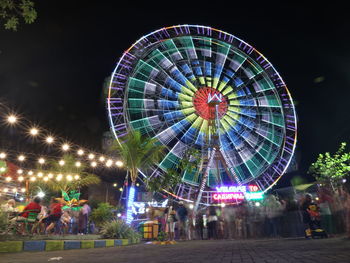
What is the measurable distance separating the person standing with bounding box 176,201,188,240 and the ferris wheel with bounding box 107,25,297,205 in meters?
5.26

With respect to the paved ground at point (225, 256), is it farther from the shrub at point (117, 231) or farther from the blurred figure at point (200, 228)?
the blurred figure at point (200, 228)

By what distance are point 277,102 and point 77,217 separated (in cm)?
1823

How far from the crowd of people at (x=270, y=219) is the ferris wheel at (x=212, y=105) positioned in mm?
5783

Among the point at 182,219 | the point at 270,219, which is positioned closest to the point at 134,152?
the point at 182,219

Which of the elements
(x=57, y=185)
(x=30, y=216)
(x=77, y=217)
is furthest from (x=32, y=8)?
(x=57, y=185)

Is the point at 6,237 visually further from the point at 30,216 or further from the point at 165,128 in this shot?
the point at 165,128

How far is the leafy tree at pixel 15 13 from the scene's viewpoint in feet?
17.3

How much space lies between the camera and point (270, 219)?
12445mm

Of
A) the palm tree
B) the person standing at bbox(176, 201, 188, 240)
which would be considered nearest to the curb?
the palm tree

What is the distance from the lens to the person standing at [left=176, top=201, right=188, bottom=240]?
15.1 metres

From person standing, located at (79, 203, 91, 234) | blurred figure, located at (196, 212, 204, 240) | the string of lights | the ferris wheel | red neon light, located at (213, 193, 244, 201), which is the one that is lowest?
blurred figure, located at (196, 212, 204, 240)

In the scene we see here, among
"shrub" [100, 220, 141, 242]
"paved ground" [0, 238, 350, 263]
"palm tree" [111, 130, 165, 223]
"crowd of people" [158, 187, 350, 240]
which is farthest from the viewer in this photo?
"palm tree" [111, 130, 165, 223]

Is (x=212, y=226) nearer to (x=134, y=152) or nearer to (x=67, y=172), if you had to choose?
(x=134, y=152)

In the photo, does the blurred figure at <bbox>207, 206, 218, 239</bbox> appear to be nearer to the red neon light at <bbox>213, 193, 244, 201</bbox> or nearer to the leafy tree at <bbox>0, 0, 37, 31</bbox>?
the red neon light at <bbox>213, 193, 244, 201</bbox>
